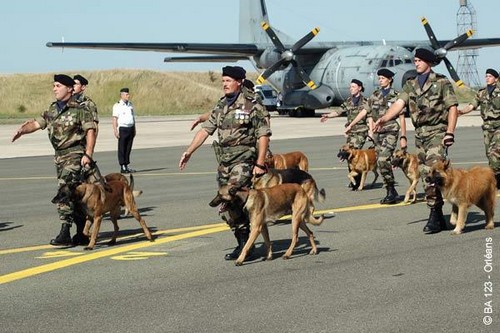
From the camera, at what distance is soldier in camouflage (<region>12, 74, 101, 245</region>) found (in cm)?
1200

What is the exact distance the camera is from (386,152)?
50.7 ft

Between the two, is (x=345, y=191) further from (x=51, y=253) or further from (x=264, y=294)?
(x=264, y=294)

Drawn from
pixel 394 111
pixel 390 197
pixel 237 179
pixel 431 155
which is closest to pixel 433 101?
pixel 394 111

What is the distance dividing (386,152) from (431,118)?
11.0 ft

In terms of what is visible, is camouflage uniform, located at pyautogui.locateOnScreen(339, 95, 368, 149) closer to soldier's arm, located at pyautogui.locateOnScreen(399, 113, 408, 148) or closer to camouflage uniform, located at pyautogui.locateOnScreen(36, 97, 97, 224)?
soldier's arm, located at pyautogui.locateOnScreen(399, 113, 408, 148)

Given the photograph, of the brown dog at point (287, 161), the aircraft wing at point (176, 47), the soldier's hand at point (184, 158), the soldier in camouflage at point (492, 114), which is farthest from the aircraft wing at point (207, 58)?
the soldier's hand at point (184, 158)

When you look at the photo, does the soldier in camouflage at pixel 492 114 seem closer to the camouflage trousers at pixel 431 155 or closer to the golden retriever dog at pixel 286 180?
the camouflage trousers at pixel 431 155

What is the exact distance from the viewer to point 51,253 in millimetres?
11523

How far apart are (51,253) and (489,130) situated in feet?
23.0

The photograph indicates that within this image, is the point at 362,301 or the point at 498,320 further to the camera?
the point at 362,301

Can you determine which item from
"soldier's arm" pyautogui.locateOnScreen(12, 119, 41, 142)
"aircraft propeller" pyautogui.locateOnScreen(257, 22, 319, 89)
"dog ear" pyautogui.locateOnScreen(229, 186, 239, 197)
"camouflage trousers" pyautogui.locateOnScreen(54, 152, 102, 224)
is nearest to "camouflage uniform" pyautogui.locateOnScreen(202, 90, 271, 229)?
"dog ear" pyautogui.locateOnScreen(229, 186, 239, 197)

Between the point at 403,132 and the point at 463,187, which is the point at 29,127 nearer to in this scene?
the point at 463,187

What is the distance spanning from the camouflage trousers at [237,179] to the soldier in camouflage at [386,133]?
4.71 metres

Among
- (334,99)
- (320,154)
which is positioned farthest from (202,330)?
(334,99)
